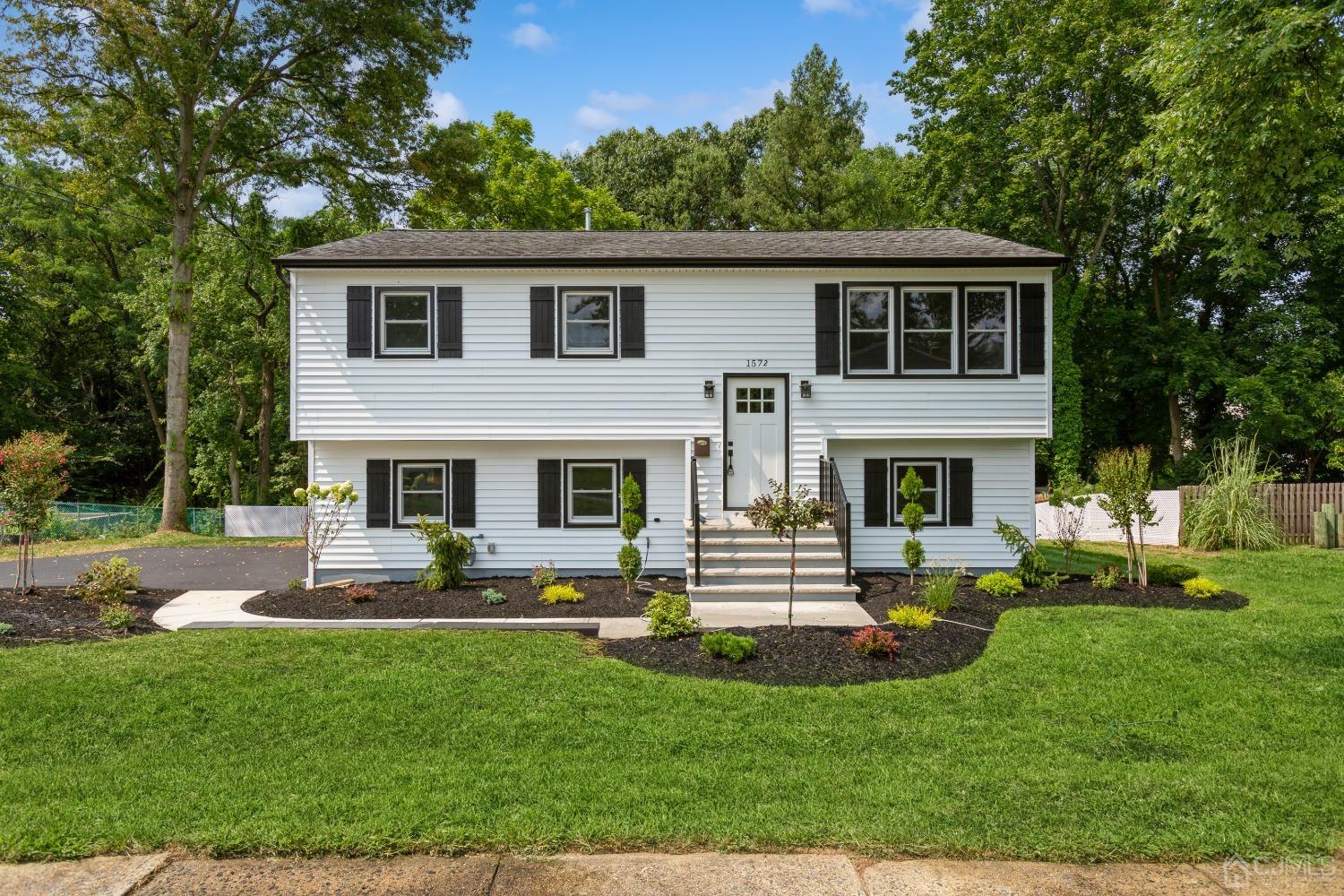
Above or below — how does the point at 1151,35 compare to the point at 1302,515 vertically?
above

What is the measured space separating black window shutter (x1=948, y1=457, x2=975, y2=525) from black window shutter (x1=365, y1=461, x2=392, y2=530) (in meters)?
9.35

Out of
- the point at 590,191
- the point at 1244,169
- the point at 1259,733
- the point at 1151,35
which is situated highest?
the point at 590,191

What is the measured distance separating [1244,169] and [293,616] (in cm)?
1246

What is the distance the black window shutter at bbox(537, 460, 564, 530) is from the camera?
12.5 m

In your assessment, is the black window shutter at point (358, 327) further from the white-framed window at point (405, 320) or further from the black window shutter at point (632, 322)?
the black window shutter at point (632, 322)

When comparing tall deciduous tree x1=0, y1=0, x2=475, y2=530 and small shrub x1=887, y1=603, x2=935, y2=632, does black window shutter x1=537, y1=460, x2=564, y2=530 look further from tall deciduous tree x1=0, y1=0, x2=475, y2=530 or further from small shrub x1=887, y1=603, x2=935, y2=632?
tall deciduous tree x1=0, y1=0, x2=475, y2=530

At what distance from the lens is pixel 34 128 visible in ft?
60.7

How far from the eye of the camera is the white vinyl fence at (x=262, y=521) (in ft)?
69.5

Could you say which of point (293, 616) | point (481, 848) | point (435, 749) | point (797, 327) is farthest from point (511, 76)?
point (481, 848)

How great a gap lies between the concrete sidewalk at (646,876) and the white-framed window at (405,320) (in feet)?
30.9

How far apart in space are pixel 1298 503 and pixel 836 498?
11.5 metres

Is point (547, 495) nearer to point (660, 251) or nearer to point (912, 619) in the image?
point (660, 251)

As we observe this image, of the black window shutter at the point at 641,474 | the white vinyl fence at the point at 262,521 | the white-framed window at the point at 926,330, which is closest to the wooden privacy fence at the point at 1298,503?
the white-framed window at the point at 926,330

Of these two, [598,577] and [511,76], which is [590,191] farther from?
[598,577]
